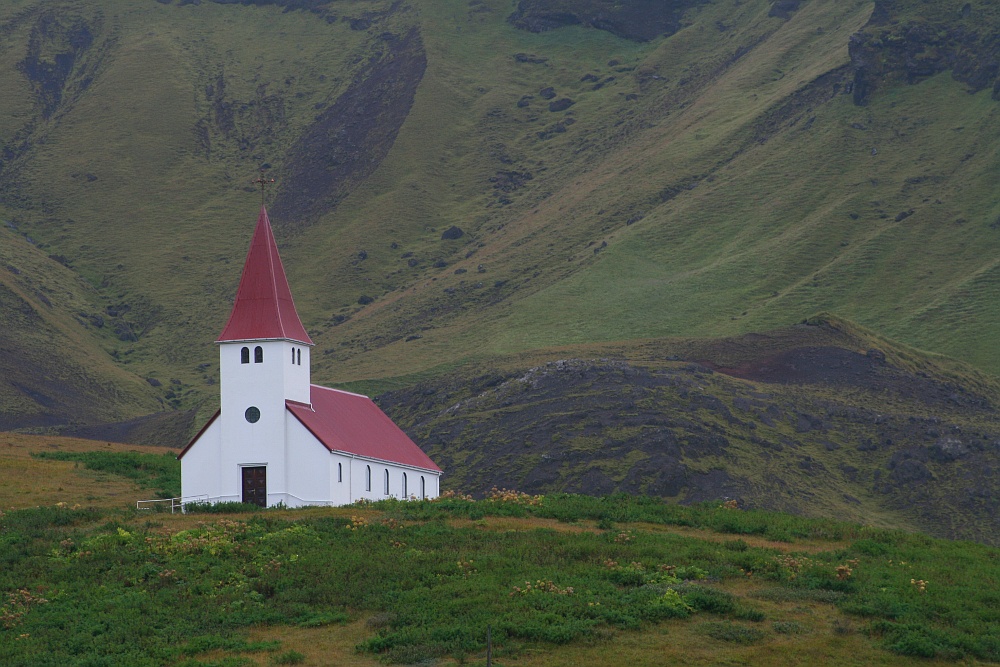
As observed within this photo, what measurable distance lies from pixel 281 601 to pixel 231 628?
2148 millimetres

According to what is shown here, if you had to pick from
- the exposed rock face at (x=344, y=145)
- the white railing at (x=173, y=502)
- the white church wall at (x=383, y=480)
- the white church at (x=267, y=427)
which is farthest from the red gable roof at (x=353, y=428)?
the exposed rock face at (x=344, y=145)

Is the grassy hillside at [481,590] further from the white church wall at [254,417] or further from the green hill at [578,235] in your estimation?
the green hill at [578,235]

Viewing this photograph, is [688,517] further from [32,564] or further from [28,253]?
[28,253]

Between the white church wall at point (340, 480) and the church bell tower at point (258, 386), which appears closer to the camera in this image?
the white church wall at point (340, 480)

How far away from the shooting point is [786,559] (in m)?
36.2

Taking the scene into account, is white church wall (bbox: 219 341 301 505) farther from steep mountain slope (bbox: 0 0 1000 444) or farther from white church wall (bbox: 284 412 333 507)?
steep mountain slope (bbox: 0 0 1000 444)

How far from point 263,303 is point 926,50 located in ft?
399

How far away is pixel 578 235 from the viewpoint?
146 metres

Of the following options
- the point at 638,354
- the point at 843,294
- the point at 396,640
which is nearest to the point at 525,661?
the point at 396,640

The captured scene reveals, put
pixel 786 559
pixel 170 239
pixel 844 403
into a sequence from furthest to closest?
pixel 170 239 < pixel 844 403 < pixel 786 559

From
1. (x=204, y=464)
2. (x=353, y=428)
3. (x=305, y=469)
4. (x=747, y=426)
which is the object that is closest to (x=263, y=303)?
(x=204, y=464)

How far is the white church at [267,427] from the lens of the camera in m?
49.7

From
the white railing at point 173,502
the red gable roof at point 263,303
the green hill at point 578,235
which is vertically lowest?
the white railing at point 173,502

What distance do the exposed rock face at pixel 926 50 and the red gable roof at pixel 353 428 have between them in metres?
105
